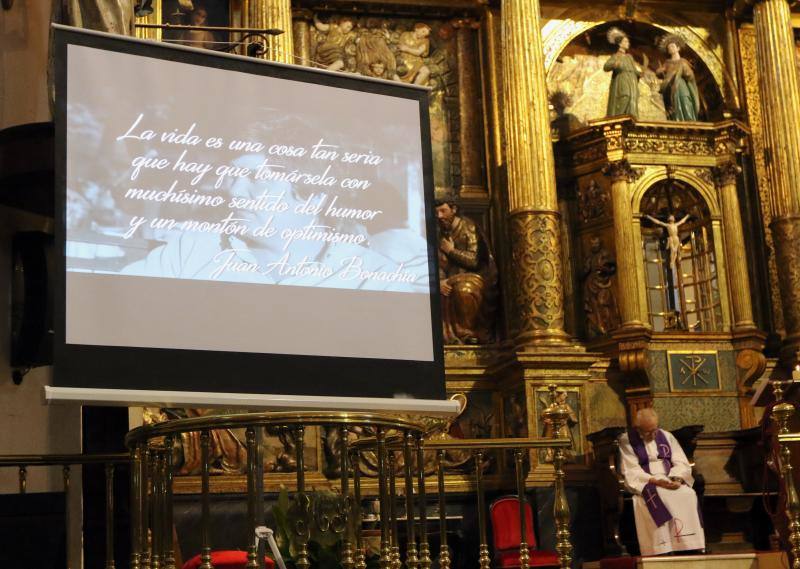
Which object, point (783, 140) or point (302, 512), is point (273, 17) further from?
point (302, 512)

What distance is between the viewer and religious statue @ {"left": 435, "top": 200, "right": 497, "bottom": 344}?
41.8 feet

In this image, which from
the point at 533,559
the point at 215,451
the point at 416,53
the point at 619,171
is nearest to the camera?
the point at 533,559

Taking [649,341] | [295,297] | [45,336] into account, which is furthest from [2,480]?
[649,341]

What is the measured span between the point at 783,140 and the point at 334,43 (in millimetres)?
4813

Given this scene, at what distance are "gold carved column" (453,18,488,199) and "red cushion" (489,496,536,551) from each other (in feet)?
12.6

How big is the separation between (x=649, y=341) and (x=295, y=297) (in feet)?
23.0

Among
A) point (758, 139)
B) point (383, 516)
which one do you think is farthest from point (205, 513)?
point (758, 139)

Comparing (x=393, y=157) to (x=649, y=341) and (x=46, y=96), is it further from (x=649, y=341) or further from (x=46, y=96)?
(x=649, y=341)

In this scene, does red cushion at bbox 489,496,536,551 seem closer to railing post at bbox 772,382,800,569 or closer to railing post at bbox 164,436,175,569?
railing post at bbox 772,382,800,569

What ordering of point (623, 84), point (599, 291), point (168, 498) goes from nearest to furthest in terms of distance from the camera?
1. point (168, 498)
2. point (599, 291)
3. point (623, 84)

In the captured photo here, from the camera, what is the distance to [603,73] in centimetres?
1391

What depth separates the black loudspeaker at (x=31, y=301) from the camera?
6262mm

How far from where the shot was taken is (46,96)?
22.6 feet

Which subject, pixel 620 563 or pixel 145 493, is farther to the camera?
pixel 620 563
